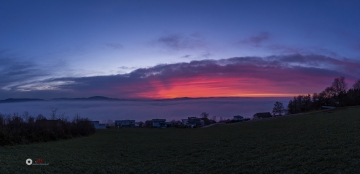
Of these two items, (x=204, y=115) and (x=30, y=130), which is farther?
(x=204, y=115)

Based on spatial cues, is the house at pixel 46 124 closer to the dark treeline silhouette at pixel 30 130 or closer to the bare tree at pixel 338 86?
the dark treeline silhouette at pixel 30 130

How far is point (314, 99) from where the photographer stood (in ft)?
253

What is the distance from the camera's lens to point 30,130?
2511cm

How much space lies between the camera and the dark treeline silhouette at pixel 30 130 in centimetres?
2208

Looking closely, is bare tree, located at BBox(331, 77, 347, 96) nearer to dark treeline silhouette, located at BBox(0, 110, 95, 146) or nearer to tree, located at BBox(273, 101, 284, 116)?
tree, located at BBox(273, 101, 284, 116)

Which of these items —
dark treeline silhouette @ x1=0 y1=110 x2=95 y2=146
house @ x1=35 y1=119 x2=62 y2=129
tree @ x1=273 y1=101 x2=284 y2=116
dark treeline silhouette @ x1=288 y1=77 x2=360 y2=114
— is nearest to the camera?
dark treeline silhouette @ x1=0 y1=110 x2=95 y2=146

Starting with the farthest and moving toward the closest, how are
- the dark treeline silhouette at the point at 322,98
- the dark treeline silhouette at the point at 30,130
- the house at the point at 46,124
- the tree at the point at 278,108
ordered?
the tree at the point at 278,108 → the dark treeline silhouette at the point at 322,98 → the house at the point at 46,124 → the dark treeline silhouette at the point at 30,130

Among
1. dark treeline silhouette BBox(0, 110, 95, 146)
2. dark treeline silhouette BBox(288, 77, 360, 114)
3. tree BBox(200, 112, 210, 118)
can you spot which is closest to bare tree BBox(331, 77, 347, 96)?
dark treeline silhouette BBox(288, 77, 360, 114)

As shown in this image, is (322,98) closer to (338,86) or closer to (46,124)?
→ (338,86)

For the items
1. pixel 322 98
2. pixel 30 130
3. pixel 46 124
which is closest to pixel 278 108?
pixel 322 98

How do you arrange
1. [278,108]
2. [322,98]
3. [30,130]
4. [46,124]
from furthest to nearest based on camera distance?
1. [278,108]
2. [322,98]
3. [46,124]
4. [30,130]

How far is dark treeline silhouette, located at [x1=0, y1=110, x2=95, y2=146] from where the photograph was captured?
2208 cm

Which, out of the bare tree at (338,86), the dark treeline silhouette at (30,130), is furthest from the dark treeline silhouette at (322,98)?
the dark treeline silhouette at (30,130)

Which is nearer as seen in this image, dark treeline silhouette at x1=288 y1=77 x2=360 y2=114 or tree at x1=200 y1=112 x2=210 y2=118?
dark treeline silhouette at x1=288 y1=77 x2=360 y2=114
